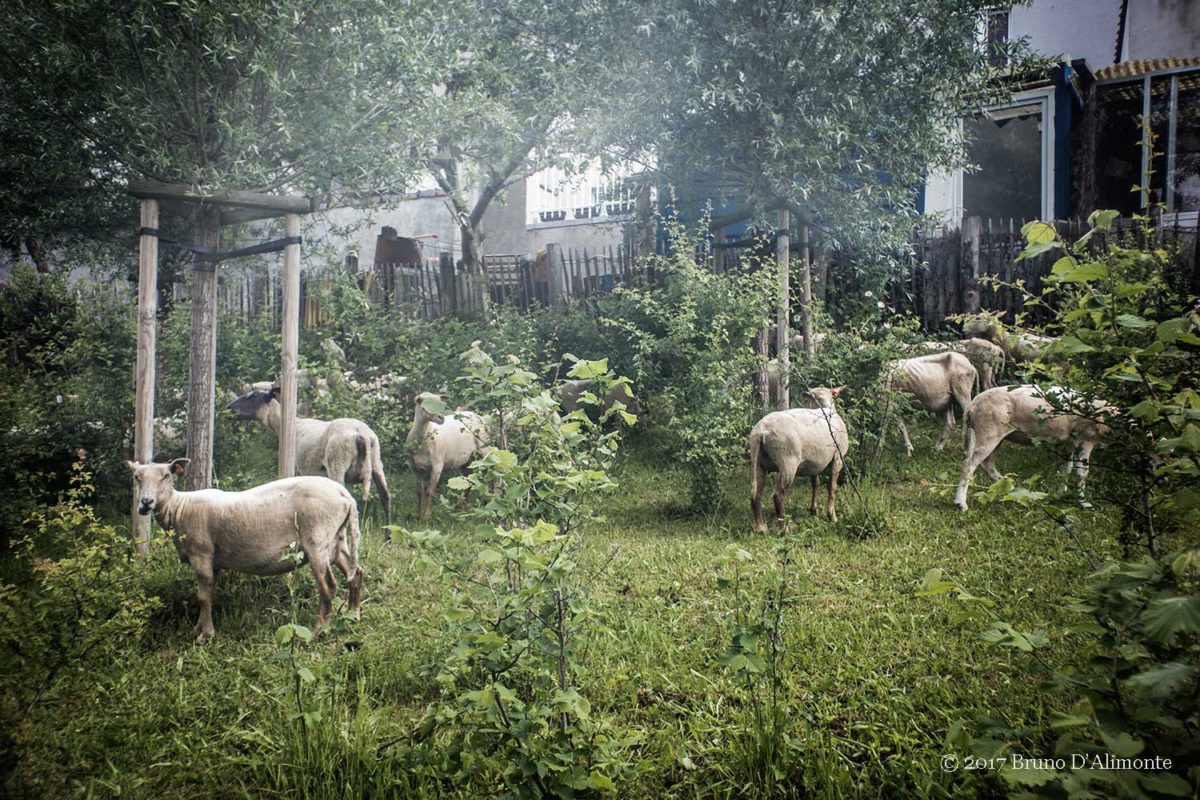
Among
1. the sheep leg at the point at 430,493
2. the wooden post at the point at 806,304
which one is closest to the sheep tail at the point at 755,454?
the wooden post at the point at 806,304

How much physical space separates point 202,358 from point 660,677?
356 cm

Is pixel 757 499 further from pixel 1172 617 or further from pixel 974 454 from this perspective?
pixel 1172 617

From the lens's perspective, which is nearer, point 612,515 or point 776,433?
point 776,433

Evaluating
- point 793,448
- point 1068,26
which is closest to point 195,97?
point 793,448

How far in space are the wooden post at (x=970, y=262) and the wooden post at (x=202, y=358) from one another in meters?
6.92

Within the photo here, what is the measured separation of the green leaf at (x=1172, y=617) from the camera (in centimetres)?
120

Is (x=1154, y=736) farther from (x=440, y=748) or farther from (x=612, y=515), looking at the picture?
(x=612, y=515)

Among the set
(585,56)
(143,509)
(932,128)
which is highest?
(585,56)

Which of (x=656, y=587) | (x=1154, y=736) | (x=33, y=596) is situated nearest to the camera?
(x=1154, y=736)

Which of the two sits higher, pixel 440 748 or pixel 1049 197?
pixel 1049 197

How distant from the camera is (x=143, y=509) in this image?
11.4ft

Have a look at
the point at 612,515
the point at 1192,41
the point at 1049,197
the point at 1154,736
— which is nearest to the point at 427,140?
the point at 612,515

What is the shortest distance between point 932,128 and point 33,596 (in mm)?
6971

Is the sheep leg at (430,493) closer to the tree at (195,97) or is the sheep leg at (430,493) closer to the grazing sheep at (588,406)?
the grazing sheep at (588,406)
